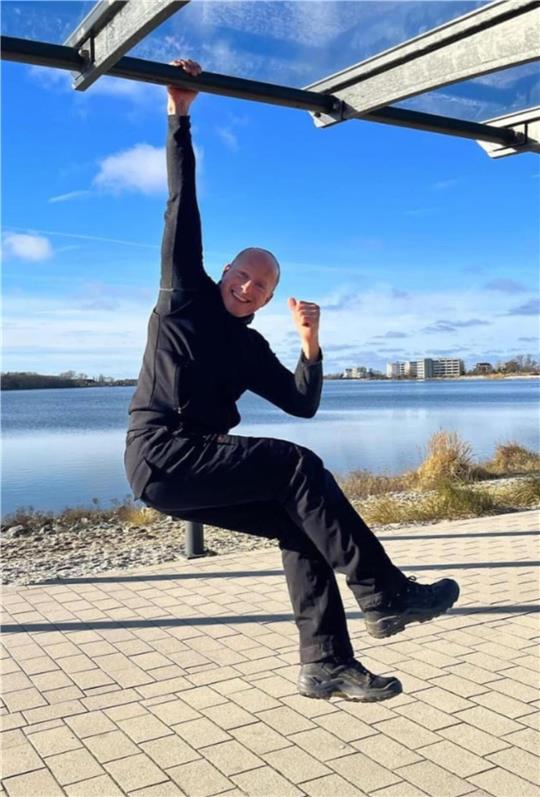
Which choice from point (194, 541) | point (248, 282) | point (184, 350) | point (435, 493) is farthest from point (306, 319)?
point (435, 493)

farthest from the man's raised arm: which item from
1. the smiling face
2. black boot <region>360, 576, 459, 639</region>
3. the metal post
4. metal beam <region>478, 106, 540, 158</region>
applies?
the metal post

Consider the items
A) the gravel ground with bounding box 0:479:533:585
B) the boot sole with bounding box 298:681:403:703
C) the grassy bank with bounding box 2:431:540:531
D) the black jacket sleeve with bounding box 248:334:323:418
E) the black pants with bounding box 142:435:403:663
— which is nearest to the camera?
the black pants with bounding box 142:435:403:663

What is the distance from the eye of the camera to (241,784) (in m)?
3.36

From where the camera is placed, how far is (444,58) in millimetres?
3871

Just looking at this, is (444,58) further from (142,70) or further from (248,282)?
(248,282)

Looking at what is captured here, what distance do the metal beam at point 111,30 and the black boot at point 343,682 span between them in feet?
7.32

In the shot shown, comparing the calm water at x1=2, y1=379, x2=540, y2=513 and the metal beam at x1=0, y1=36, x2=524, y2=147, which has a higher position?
the metal beam at x1=0, y1=36, x2=524, y2=147

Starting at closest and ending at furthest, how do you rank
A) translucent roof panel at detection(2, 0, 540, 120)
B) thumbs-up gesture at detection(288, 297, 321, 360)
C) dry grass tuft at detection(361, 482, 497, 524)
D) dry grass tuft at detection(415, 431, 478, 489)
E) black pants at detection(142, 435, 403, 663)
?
black pants at detection(142, 435, 403, 663), thumbs-up gesture at detection(288, 297, 321, 360), translucent roof panel at detection(2, 0, 540, 120), dry grass tuft at detection(361, 482, 497, 524), dry grass tuft at detection(415, 431, 478, 489)

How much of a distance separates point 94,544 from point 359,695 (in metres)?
7.08

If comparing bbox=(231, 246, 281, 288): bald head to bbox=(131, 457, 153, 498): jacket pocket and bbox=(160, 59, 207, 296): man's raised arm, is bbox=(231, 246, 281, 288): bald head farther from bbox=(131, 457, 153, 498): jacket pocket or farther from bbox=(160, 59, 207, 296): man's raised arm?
Answer: bbox=(131, 457, 153, 498): jacket pocket

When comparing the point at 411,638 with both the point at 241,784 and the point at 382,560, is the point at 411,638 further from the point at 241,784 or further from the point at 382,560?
the point at 382,560

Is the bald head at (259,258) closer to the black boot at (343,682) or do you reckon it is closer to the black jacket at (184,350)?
the black jacket at (184,350)

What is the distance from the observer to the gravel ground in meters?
7.77

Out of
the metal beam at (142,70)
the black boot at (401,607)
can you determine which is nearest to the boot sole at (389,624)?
the black boot at (401,607)
